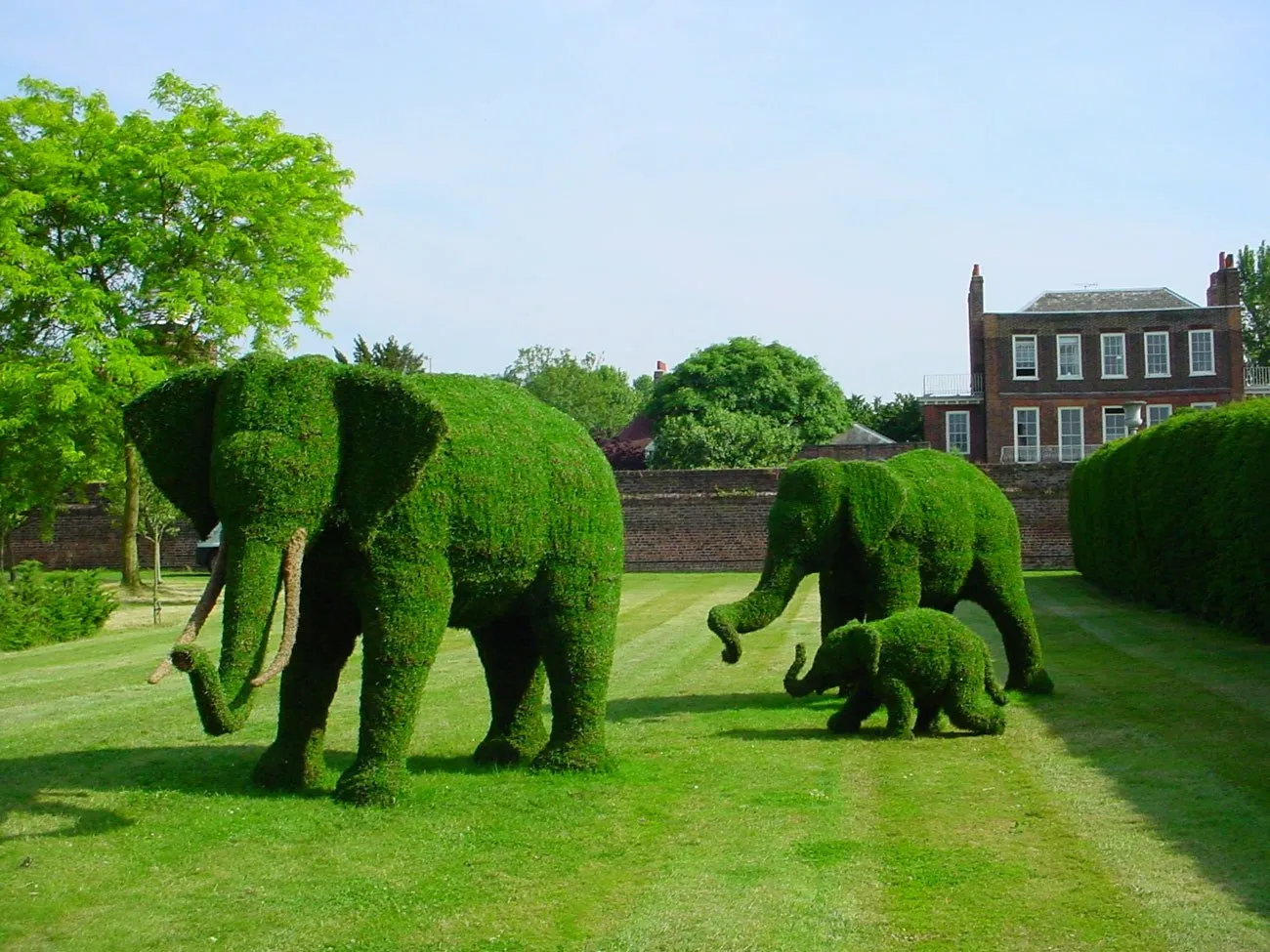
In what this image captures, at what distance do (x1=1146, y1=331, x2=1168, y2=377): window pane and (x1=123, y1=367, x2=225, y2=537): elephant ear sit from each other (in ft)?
167

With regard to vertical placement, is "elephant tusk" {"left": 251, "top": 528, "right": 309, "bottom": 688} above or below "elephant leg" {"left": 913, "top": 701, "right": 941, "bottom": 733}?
above

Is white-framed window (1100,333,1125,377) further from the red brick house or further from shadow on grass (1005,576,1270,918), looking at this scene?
shadow on grass (1005,576,1270,918)

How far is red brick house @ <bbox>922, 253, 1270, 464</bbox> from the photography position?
175 ft

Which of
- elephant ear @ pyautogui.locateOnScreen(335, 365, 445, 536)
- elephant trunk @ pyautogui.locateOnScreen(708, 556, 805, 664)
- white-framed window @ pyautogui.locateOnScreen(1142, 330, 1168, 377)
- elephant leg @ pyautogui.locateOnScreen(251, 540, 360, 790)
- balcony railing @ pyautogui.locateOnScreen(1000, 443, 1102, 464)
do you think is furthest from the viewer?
balcony railing @ pyautogui.locateOnScreen(1000, 443, 1102, 464)

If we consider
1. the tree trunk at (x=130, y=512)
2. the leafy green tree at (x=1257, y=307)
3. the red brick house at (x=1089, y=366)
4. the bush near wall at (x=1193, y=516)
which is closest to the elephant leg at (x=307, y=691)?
the bush near wall at (x=1193, y=516)

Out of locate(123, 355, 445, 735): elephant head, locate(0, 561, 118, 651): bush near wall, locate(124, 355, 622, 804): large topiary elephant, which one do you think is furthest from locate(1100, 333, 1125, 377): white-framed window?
locate(123, 355, 445, 735): elephant head

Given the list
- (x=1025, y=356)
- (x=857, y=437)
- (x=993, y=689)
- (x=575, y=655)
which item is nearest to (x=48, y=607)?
(x=575, y=655)

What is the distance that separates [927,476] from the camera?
42.8 feet

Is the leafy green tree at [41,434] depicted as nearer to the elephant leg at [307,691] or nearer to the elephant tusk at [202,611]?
the elephant leg at [307,691]

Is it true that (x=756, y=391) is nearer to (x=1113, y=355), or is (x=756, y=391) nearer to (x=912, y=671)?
(x=1113, y=355)

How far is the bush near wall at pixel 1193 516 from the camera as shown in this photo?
691 inches

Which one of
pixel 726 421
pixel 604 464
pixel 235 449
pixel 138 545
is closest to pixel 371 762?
pixel 235 449

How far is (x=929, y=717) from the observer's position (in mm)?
11266

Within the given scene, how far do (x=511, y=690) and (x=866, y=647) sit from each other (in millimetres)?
2885
